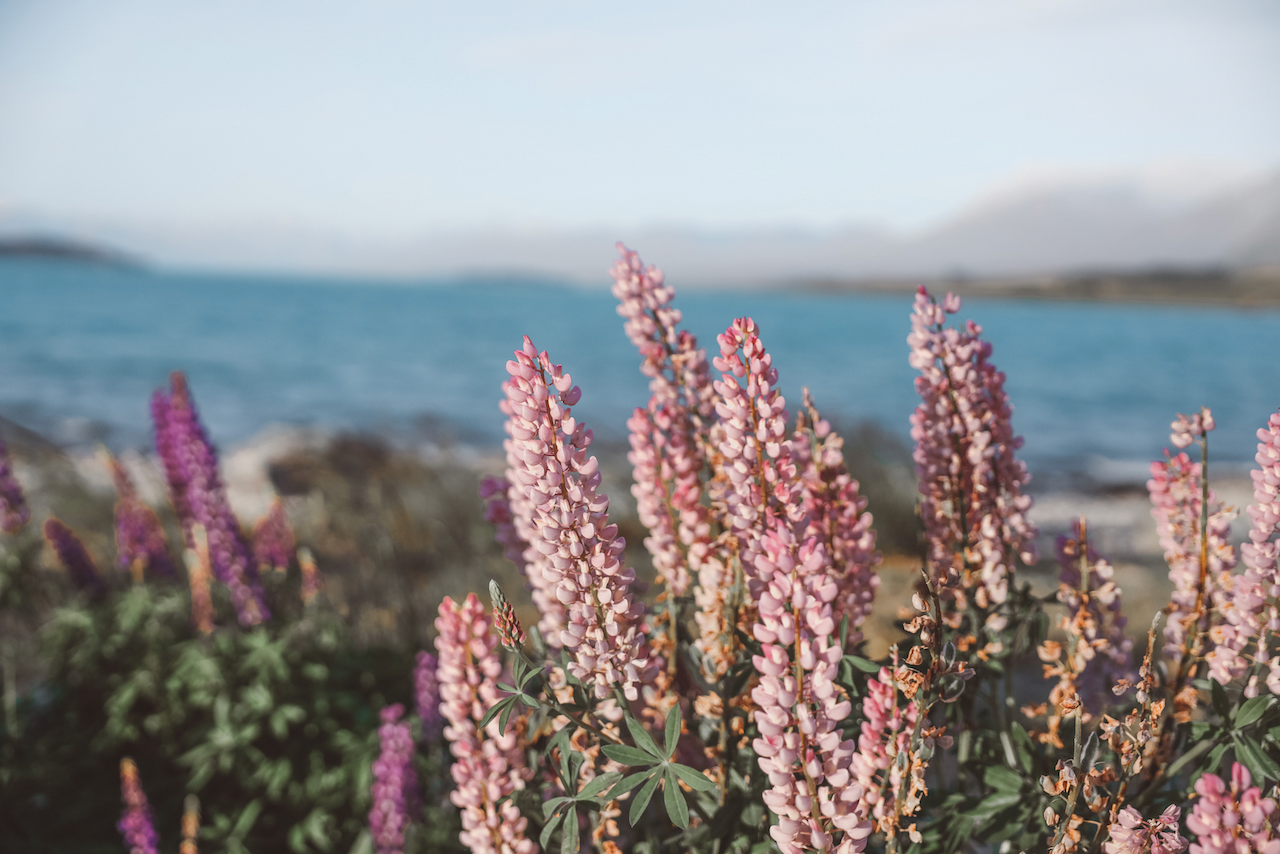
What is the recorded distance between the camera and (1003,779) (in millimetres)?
1496

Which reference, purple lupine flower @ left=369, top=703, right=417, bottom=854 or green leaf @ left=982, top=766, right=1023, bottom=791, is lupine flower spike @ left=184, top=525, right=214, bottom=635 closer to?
purple lupine flower @ left=369, top=703, right=417, bottom=854

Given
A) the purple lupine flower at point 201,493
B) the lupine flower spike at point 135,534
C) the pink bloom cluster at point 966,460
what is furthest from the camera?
the lupine flower spike at point 135,534

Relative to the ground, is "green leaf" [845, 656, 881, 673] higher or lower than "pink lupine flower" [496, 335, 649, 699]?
lower

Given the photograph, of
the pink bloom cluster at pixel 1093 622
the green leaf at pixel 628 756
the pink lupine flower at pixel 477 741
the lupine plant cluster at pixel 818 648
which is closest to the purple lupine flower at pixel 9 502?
the lupine plant cluster at pixel 818 648

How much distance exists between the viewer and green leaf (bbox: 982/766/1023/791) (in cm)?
149

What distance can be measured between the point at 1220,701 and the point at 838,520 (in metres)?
0.72

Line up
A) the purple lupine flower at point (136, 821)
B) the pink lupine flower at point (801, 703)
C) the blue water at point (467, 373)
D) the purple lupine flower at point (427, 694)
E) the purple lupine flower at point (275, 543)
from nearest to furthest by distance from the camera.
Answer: the pink lupine flower at point (801, 703) < the purple lupine flower at point (136, 821) < the purple lupine flower at point (427, 694) < the purple lupine flower at point (275, 543) < the blue water at point (467, 373)

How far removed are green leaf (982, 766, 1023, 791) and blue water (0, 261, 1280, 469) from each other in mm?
5363

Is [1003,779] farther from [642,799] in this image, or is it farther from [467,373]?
[467,373]

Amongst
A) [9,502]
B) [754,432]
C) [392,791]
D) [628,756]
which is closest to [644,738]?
[628,756]

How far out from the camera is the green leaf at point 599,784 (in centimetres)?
123

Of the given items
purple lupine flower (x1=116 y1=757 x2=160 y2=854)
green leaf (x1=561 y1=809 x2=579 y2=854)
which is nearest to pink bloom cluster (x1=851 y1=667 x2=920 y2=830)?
green leaf (x1=561 y1=809 x2=579 y2=854)

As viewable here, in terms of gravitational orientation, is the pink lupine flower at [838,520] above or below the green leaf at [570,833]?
above

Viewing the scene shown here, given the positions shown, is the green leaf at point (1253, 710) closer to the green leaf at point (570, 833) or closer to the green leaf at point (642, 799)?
the green leaf at point (642, 799)
